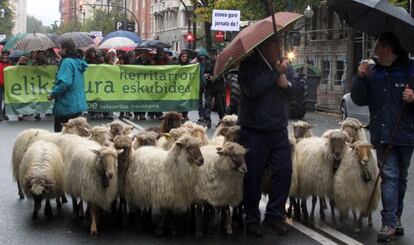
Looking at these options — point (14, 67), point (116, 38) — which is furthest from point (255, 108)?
point (116, 38)

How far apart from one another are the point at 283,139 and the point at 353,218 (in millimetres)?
1491

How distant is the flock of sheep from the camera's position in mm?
6980

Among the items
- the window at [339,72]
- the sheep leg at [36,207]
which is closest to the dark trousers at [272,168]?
the sheep leg at [36,207]

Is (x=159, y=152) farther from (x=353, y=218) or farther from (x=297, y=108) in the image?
(x=297, y=108)

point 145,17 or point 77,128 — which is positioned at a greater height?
point 145,17

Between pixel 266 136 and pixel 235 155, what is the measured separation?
0.45 metres

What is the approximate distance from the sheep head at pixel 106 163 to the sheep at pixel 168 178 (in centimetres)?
30

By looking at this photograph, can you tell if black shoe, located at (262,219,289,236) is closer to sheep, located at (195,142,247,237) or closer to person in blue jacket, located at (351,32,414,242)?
sheep, located at (195,142,247,237)

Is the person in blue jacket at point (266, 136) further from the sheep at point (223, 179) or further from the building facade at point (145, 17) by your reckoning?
the building facade at point (145, 17)

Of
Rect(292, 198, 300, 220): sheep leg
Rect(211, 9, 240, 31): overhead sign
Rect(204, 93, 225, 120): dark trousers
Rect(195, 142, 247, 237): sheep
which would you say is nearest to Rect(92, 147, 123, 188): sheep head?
Rect(195, 142, 247, 237): sheep

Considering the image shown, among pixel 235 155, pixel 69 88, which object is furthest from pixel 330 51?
pixel 235 155

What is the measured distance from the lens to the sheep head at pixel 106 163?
274 inches

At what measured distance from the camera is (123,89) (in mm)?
19609

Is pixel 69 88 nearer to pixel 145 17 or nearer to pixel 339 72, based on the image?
pixel 339 72
